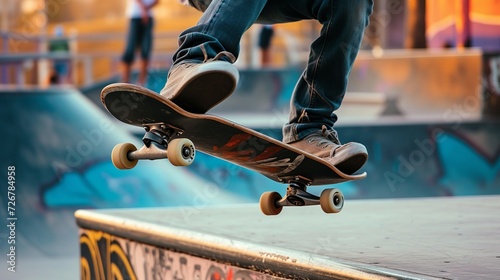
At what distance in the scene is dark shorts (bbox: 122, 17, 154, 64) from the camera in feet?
34.9

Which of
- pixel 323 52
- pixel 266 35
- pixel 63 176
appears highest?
pixel 266 35

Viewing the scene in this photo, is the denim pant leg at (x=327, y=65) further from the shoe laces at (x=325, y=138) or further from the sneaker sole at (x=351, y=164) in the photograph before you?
the sneaker sole at (x=351, y=164)

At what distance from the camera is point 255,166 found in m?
3.38

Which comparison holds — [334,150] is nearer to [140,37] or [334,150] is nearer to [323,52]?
[323,52]

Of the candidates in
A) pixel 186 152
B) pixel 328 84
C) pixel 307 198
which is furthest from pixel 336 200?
pixel 186 152

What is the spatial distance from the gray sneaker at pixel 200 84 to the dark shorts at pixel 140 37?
7916 millimetres

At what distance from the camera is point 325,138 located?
3.53 m

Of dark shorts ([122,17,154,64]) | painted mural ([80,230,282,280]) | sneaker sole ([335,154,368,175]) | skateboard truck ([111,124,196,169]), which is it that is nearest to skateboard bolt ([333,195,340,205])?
sneaker sole ([335,154,368,175])

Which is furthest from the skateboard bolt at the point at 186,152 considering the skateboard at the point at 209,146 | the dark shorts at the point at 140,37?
the dark shorts at the point at 140,37

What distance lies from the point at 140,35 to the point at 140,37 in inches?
1.1

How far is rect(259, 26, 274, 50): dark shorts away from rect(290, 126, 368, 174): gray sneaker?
7.98 meters

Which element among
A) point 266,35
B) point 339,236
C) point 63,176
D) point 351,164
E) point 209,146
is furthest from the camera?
point 266,35

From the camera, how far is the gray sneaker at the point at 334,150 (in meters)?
3.38

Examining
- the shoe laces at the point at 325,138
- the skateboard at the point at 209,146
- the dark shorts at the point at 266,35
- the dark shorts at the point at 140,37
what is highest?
the dark shorts at the point at 266,35
